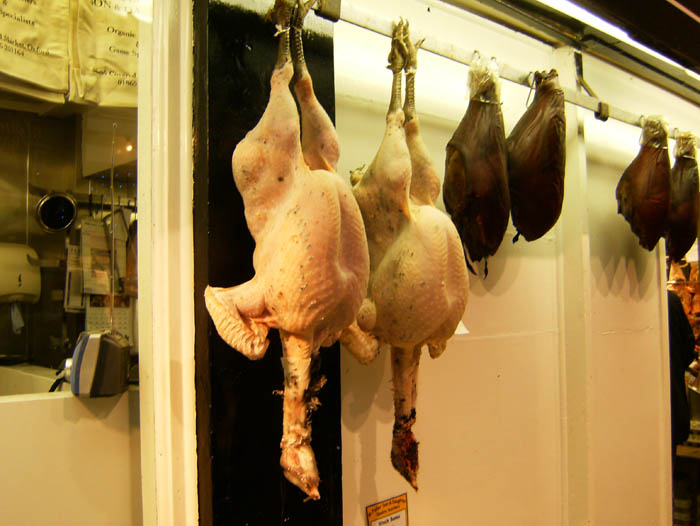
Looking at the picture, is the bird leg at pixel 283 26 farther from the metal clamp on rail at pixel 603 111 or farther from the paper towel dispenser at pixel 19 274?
the paper towel dispenser at pixel 19 274

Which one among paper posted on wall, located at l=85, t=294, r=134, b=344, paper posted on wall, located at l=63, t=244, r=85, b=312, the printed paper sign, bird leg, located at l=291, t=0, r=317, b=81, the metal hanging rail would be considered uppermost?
the metal hanging rail

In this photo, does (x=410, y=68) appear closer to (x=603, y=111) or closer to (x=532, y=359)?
(x=603, y=111)

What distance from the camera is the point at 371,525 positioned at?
116 cm

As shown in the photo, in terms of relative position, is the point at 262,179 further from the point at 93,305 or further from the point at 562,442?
the point at 562,442

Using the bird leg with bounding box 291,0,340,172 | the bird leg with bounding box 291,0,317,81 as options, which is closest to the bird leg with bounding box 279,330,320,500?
the bird leg with bounding box 291,0,340,172

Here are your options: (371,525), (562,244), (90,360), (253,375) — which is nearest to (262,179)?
(253,375)

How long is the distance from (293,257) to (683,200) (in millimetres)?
1607

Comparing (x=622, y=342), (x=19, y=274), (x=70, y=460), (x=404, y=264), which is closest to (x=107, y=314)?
(x=19, y=274)

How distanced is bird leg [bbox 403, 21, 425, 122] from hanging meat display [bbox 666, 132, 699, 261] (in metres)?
1.20

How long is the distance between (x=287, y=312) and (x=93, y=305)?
1218 millimetres

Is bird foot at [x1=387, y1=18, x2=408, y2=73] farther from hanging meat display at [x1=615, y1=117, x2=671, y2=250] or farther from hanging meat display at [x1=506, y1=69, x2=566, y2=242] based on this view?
hanging meat display at [x1=615, y1=117, x2=671, y2=250]

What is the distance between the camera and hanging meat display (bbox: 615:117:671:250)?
167cm

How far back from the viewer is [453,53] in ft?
3.84

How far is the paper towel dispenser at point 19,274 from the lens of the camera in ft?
6.02
